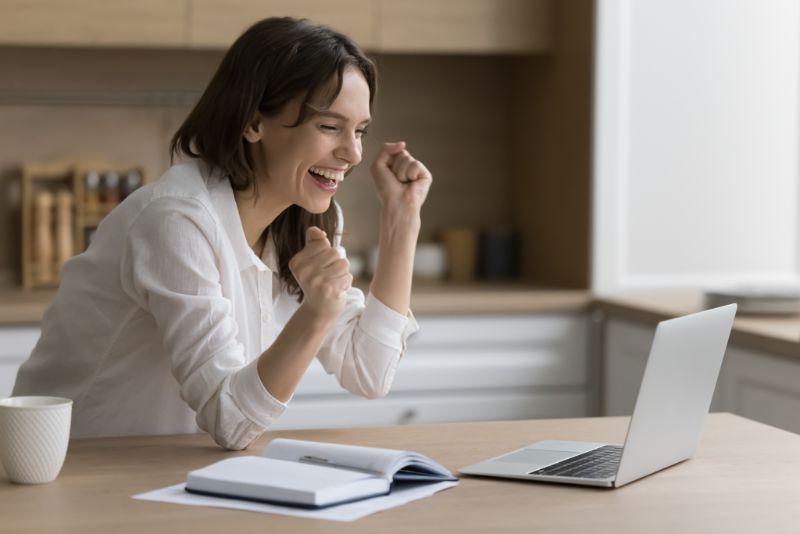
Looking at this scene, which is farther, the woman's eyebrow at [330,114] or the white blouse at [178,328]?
the woman's eyebrow at [330,114]

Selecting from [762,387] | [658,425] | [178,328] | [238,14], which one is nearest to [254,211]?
[178,328]

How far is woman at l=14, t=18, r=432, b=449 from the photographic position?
5.91 ft

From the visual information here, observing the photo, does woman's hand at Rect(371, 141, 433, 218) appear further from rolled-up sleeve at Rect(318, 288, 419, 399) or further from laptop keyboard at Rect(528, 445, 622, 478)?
laptop keyboard at Rect(528, 445, 622, 478)

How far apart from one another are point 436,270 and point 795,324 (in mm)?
1375

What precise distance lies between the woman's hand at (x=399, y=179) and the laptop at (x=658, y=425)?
1.83 ft

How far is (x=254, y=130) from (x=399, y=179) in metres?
0.28

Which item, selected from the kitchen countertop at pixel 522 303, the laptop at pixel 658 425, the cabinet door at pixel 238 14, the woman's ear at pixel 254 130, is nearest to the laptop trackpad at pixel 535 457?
the laptop at pixel 658 425

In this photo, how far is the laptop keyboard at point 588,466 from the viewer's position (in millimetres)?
1521

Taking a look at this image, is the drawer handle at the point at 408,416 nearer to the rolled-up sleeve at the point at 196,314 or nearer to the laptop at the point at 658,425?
the rolled-up sleeve at the point at 196,314

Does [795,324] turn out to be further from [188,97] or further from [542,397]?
[188,97]

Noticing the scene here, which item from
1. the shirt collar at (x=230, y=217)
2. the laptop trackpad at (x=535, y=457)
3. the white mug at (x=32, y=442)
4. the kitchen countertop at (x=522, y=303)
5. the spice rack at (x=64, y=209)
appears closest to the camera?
the white mug at (x=32, y=442)

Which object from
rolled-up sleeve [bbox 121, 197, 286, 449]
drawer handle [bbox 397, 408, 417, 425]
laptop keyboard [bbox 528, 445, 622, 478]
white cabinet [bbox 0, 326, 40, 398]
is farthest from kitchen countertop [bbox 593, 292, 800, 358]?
white cabinet [bbox 0, 326, 40, 398]

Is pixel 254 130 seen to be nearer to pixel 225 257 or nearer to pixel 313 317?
pixel 225 257

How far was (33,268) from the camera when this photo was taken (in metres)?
3.58
